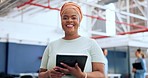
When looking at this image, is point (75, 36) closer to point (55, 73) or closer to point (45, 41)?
point (55, 73)

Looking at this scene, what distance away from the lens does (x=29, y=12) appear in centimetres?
830

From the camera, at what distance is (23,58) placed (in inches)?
309

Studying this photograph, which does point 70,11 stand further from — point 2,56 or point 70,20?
point 2,56

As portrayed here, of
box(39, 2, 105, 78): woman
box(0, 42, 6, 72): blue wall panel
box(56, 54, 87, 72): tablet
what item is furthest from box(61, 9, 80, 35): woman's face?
box(0, 42, 6, 72): blue wall panel

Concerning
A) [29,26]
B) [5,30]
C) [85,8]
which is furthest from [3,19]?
[85,8]

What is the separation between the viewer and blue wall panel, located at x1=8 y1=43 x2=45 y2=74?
761 cm

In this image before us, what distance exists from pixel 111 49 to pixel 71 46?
869 centimetres

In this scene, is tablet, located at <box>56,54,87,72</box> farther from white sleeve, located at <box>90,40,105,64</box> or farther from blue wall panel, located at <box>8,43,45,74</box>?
blue wall panel, located at <box>8,43,45,74</box>

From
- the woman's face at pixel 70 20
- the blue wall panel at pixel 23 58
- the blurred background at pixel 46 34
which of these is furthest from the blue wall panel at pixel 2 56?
the woman's face at pixel 70 20

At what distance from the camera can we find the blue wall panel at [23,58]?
7.61 m

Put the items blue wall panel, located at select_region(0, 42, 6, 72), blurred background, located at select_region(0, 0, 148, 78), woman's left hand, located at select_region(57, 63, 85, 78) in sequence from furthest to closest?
blue wall panel, located at select_region(0, 42, 6, 72)
blurred background, located at select_region(0, 0, 148, 78)
woman's left hand, located at select_region(57, 63, 85, 78)

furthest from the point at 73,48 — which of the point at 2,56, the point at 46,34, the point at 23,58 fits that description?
the point at 46,34

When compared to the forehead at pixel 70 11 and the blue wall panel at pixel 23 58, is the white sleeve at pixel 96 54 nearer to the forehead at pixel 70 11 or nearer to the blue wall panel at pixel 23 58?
the forehead at pixel 70 11

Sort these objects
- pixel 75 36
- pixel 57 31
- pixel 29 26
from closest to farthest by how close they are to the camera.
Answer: pixel 75 36, pixel 29 26, pixel 57 31
